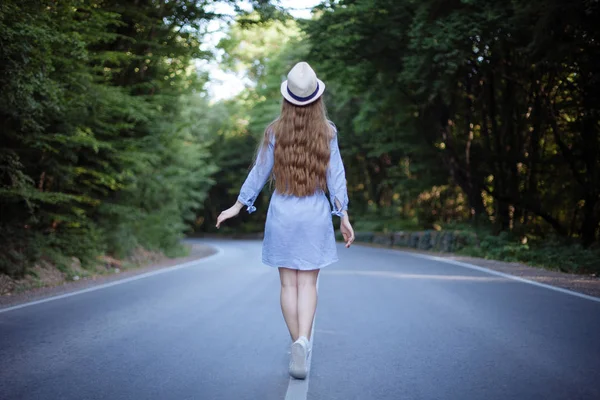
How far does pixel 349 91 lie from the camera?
2214 centimetres

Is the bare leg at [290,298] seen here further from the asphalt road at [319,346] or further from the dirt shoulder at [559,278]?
the dirt shoulder at [559,278]

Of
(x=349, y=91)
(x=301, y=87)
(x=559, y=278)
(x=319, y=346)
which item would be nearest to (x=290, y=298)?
(x=319, y=346)

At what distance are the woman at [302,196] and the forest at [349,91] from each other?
508 centimetres

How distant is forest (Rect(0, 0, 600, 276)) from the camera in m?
10.3

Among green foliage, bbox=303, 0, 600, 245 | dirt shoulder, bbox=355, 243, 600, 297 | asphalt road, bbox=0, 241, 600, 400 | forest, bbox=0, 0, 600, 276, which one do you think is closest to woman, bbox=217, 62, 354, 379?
Result: asphalt road, bbox=0, 241, 600, 400

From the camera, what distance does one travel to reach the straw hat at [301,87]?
13.6 ft

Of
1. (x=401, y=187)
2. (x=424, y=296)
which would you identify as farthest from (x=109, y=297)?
(x=401, y=187)

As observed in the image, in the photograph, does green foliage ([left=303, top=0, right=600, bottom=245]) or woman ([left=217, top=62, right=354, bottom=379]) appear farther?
green foliage ([left=303, top=0, right=600, bottom=245])

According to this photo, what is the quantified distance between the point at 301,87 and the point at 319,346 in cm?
240

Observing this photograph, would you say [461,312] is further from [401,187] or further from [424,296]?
[401,187]

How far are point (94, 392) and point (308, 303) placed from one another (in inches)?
60.6

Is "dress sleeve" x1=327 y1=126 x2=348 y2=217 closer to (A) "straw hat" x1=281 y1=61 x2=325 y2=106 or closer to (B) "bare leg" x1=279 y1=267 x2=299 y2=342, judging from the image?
(A) "straw hat" x1=281 y1=61 x2=325 y2=106

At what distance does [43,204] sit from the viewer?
41.9ft

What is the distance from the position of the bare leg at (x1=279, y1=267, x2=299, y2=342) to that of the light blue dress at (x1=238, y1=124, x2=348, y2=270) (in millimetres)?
112
